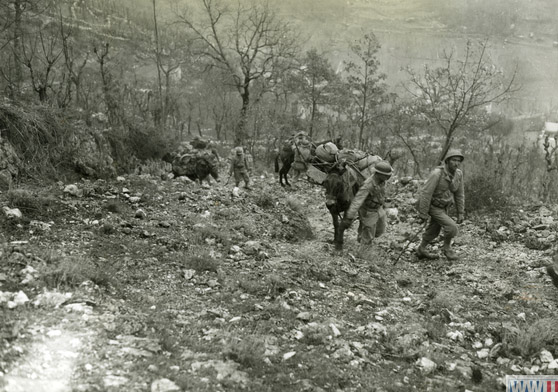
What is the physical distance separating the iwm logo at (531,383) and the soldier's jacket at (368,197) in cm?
317

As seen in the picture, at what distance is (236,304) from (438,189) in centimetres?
375

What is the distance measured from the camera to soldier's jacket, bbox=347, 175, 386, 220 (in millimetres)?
6629

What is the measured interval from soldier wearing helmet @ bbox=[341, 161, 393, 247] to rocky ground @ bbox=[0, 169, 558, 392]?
0.41 meters

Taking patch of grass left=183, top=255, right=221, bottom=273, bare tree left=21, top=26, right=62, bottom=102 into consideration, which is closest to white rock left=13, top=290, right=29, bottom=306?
patch of grass left=183, top=255, right=221, bottom=273

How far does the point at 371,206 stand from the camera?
7.02 metres

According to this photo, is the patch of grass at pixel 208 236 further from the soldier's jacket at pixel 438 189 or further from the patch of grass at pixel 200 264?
the soldier's jacket at pixel 438 189

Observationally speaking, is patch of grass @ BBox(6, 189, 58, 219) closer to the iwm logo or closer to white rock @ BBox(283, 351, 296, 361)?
white rock @ BBox(283, 351, 296, 361)

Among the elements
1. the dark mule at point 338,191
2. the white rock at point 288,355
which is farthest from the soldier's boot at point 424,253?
the white rock at point 288,355

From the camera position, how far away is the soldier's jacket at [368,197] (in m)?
6.63

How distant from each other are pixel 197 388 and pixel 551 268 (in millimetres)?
4034

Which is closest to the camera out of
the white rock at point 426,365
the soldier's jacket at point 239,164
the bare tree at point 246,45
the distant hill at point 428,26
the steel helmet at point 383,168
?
the white rock at point 426,365

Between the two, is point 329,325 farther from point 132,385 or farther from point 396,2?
point 396,2

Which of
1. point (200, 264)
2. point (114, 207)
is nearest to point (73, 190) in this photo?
point (114, 207)

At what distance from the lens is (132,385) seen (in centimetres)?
317
